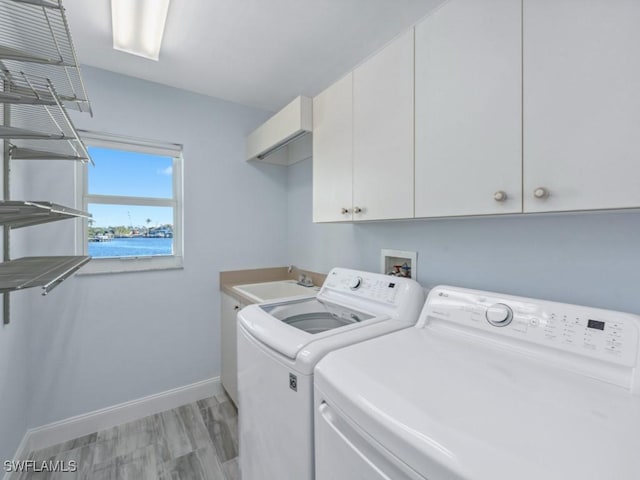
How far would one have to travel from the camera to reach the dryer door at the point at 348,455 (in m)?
0.62

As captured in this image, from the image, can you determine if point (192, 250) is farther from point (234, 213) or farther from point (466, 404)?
point (466, 404)

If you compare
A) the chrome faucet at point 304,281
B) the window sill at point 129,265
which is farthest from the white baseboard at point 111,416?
the chrome faucet at point 304,281

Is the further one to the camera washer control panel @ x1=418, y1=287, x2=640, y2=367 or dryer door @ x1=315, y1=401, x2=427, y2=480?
washer control panel @ x1=418, y1=287, x2=640, y2=367

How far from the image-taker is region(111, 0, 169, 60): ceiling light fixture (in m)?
1.38

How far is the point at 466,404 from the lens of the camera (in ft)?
2.14

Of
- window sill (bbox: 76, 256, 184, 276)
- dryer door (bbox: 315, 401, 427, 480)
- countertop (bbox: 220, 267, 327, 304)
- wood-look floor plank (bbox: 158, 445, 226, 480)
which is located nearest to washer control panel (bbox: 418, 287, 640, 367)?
dryer door (bbox: 315, 401, 427, 480)

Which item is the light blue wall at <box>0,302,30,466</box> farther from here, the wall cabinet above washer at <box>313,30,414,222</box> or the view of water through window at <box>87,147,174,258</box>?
the wall cabinet above washer at <box>313,30,414,222</box>

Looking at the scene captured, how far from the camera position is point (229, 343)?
218 cm

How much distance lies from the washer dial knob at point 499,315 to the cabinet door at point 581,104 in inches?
14.6

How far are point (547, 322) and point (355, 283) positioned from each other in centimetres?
86

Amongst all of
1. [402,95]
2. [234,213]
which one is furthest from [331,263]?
[402,95]

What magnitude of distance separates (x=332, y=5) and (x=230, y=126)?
139 cm

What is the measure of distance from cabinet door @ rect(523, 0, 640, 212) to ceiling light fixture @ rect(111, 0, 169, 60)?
1.64 meters

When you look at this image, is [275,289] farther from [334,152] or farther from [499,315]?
[499,315]
